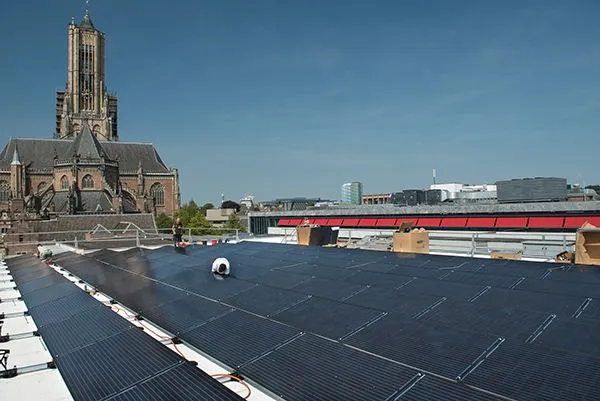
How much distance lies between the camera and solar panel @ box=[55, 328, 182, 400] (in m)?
4.84

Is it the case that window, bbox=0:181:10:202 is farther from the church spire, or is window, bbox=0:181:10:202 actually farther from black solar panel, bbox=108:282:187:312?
black solar panel, bbox=108:282:187:312

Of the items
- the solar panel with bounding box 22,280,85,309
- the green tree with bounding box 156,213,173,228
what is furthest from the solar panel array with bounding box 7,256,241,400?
the green tree with bounding box 156,213,173,228

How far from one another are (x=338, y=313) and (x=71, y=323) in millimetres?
4867

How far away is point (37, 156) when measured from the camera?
90688 mm

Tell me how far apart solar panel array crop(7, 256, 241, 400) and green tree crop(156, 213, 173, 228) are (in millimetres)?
79601

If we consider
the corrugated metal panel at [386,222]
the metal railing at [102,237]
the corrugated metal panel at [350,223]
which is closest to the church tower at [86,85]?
the metal railing at [102,237]

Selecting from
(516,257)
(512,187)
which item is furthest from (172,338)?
(512,187)

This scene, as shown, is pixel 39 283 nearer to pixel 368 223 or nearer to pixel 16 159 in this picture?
pixel 368 223

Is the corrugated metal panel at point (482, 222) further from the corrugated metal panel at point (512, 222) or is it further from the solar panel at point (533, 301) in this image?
the solar panel at point (533, 301)

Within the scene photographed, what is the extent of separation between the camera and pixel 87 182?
8138 cm

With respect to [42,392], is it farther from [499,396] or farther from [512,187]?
[512,187]

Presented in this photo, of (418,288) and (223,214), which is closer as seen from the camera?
(418,288)

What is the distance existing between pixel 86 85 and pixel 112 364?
12696 cm

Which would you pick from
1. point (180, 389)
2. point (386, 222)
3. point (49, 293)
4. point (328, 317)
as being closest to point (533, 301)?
point (328, 317)
